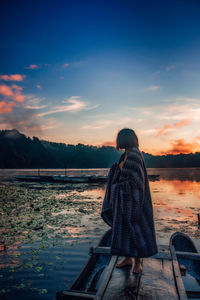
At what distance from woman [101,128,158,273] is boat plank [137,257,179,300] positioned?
10.4 inches

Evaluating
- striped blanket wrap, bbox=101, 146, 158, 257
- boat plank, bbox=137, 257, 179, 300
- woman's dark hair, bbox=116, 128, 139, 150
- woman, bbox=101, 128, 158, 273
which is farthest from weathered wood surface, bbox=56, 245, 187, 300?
woman's dark hair, bbox=116, 128, 139, 150

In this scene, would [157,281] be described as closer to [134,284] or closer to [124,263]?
[134,284]

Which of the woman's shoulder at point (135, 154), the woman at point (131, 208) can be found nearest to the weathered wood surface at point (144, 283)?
the woman at point (131, 208)

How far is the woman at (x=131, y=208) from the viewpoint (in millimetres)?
3875

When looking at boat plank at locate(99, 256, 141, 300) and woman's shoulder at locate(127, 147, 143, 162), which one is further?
woman's shoulder at locate(127, 147, 143, 162)

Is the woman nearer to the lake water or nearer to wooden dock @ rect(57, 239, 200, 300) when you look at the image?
wooden dock @ rect(57, 239, 200, 300)

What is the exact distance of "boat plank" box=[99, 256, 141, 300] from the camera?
3390 millimetres

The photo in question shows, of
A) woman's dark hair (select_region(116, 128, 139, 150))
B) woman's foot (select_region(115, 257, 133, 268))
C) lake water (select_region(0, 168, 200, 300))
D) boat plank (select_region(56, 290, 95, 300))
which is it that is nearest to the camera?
boat plank (select_region(56, 290, 95, 300))

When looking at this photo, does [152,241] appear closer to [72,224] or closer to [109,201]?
[109,201]

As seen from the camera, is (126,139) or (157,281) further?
(126,139)

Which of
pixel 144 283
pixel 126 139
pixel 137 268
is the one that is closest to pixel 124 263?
pixel 137 268

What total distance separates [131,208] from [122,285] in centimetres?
121

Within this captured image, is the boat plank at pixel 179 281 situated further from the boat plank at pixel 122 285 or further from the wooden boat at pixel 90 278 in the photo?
the wooden boat at pixel 90 278

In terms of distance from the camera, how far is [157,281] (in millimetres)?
3844
